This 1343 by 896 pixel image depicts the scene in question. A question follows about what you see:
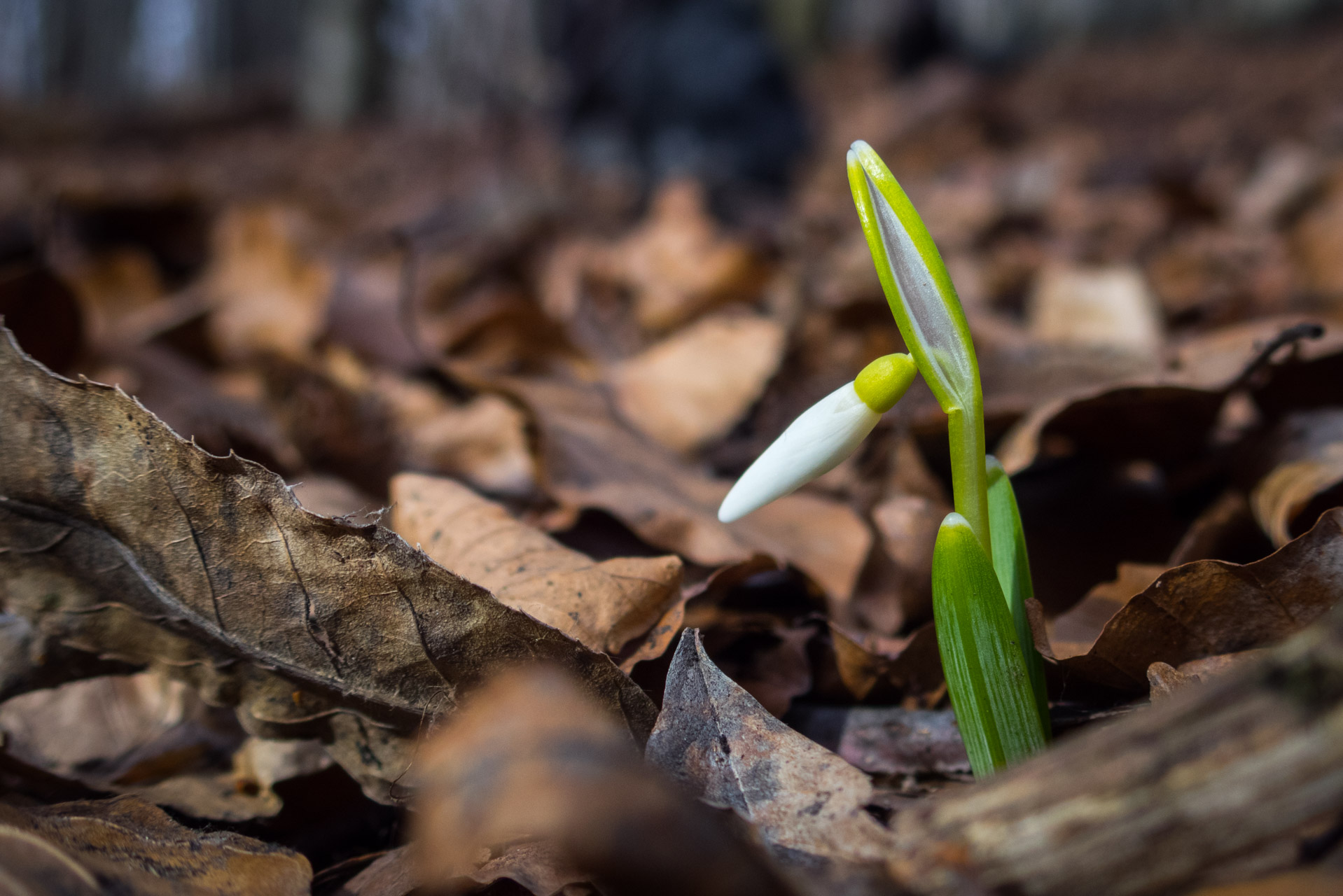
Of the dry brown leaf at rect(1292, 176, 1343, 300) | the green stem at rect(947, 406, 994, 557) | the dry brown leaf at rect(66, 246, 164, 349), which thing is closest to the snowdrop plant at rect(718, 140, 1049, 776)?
the green stem at rect(947, 406, 994, 557)

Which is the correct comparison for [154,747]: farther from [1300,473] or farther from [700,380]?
[1300,473]

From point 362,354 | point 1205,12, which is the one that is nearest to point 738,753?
point 362,354

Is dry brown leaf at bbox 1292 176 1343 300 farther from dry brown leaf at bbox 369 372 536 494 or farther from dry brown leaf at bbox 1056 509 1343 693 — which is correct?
dry brown leaf at bbox 369 372 536 494

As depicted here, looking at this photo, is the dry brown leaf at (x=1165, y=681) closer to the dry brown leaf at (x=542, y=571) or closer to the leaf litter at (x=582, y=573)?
the leaf litter at (x=582, y=573)

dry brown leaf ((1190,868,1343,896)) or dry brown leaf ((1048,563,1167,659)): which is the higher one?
dry brown leaf ((1048,563,1167,659))

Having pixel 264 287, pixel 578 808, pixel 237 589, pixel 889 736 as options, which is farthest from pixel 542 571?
pixel 264 287

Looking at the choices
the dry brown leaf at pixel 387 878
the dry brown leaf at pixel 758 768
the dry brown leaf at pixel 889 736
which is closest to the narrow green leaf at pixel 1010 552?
the dry brown leaf at pixel 889 736

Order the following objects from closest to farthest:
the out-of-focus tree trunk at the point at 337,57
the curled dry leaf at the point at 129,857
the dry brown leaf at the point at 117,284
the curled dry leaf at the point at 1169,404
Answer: the curled dry leaf at the point at 129,857, the curled dry leaf at the point at 1169,404, the dry brown leaf at the point at 117,284, the out-of-focus tree trunk at the point at 337,57
